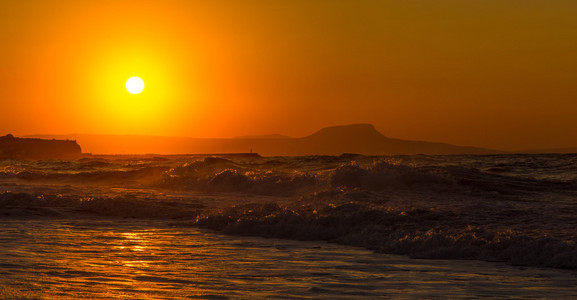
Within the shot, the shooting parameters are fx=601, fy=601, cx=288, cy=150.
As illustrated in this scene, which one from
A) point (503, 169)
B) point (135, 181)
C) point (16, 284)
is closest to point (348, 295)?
point (16, 284)

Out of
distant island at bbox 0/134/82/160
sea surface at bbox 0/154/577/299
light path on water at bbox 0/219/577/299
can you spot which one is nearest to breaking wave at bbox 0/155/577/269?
sea surface at bbox 0/154/577/299

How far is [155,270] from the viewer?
856cm

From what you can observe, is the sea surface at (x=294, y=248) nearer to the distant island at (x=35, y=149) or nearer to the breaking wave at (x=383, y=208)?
the breaking wave at (x=383, y=208)

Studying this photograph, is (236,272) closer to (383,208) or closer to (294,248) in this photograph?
(294,248)

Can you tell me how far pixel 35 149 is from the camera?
17812 cm

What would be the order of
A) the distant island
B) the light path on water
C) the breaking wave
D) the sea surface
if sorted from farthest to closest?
the distant island → the breaking wave → the sea surface → the light path on water

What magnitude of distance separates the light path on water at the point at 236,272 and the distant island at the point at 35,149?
177108 mm

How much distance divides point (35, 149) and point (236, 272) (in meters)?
185

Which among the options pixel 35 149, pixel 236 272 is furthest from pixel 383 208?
pixel 35 149

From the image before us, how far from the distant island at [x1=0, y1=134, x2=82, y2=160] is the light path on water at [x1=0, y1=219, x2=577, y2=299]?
17711 cm

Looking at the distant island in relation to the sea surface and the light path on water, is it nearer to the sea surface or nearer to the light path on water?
the sea surface

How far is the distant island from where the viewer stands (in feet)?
572

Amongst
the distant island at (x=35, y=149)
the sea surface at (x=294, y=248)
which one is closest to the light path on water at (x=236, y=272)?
the sea surface at (x=294, y=248)

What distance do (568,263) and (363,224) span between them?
489 cm
